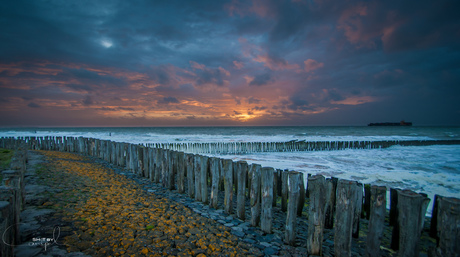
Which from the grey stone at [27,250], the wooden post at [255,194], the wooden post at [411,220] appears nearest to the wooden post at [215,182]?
the wooden post at [255,194]

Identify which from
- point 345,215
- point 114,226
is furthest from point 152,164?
point 345,215

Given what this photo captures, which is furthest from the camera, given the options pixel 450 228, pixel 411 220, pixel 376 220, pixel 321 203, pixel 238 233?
pixel 238 233

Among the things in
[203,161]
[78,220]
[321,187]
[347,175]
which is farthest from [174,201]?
[347,175]

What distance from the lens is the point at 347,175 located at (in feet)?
32.1

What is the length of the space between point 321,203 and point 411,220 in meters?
1.01

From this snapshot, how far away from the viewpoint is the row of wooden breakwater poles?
2363mm

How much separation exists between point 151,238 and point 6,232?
5.56 ft

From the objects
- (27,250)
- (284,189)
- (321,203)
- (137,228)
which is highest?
(321,203)

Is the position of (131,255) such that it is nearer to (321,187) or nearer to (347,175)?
(321,187)

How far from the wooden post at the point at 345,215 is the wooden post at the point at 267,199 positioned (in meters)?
1.13

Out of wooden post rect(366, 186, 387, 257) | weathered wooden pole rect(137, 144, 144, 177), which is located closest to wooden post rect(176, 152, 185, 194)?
weathered wooden pole rect(137, 144, 144, 177)

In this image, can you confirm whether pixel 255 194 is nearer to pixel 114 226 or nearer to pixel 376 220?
pixel 376 220

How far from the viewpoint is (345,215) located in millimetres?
2840

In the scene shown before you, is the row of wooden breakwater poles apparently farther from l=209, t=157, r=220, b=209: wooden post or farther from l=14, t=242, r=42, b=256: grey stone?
l=14, t=242, r=42, b=256: grey stone
